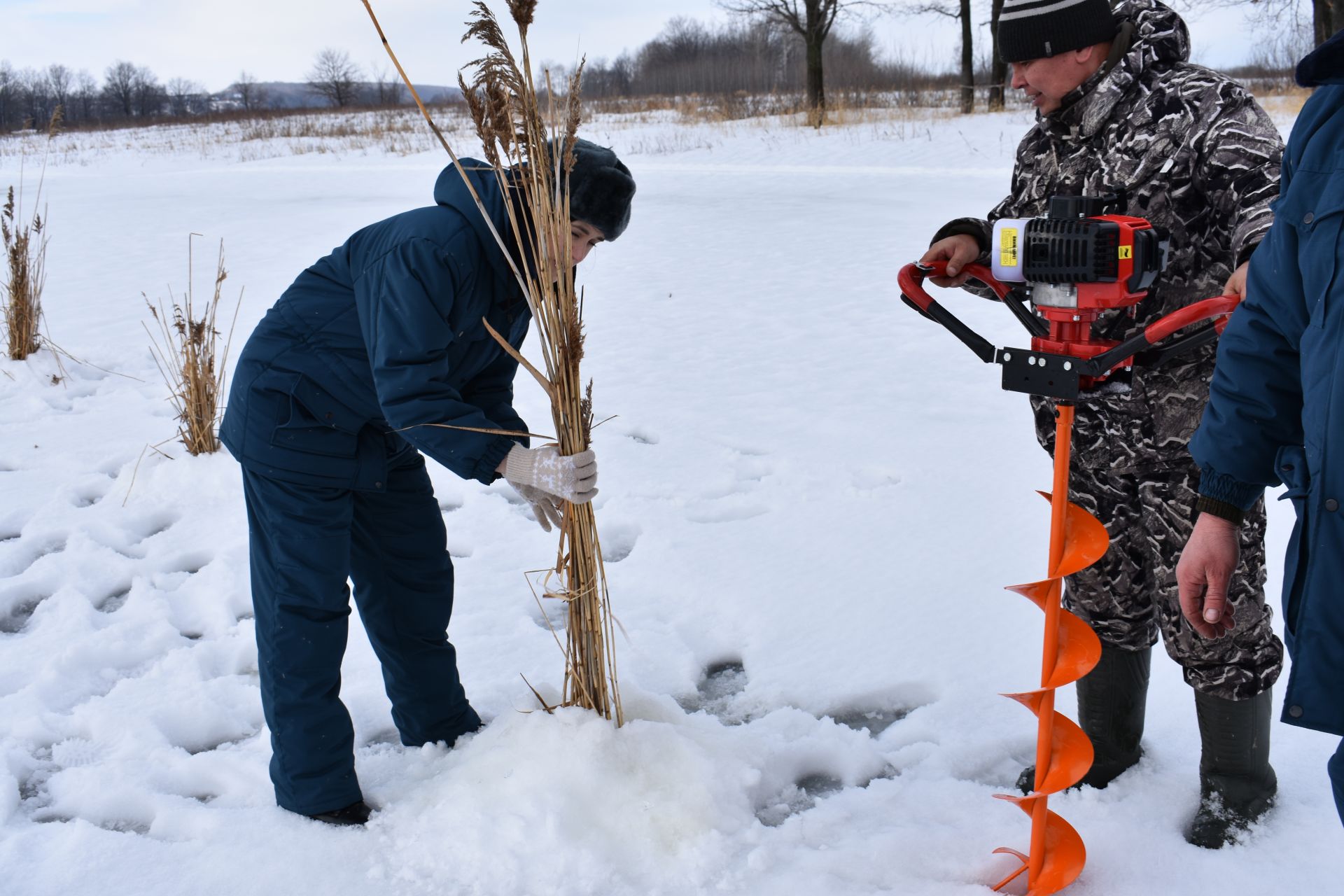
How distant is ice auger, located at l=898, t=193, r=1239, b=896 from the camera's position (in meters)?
1.56

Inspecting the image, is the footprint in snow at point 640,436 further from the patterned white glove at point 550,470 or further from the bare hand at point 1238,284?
the bare hand at point 1238,284

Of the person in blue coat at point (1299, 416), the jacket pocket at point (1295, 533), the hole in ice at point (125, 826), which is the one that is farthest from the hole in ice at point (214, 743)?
the jacket pocket at point (1295, 533)

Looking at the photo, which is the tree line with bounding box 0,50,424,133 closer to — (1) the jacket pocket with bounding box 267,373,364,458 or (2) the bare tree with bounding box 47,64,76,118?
(2) the bare tree with bounding box 47,64,76,118

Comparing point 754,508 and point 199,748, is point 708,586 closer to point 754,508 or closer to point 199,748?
point 754,508

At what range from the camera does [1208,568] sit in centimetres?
148

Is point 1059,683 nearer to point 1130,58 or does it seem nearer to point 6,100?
point 1130,58

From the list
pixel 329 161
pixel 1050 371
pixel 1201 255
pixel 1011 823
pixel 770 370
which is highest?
pixel 329 161

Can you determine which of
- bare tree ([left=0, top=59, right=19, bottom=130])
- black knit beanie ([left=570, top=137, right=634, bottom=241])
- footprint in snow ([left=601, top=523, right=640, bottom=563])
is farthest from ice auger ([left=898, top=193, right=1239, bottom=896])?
bare tree ([left=0, top=59, right=19, bottom=130])

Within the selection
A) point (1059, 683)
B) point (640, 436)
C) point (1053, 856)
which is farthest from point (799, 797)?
point (640, 436)

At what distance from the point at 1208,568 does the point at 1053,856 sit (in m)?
0.76

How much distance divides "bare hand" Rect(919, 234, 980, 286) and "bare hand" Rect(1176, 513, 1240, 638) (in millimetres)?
722

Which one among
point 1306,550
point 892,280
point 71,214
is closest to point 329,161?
point 71,214

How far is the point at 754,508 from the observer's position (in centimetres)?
370

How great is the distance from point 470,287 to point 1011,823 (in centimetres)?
162
